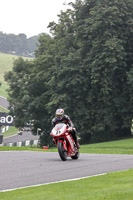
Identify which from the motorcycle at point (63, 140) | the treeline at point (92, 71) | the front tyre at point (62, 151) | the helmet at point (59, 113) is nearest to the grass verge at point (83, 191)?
the front tyre at point (62, 151)

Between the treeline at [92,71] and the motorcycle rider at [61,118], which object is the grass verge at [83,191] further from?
the treeline at [92,71]

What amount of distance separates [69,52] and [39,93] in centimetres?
833

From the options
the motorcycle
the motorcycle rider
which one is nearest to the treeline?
the motorcycle rider

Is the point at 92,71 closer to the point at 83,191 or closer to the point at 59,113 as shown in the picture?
the point at 59,113

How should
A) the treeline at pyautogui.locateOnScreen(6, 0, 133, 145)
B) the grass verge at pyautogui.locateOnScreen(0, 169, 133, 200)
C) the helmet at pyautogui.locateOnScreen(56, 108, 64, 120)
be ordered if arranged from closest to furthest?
the grass verge at pyautogui.locateOnScreen(0, 169, 133, 200) < the helmet at pyautogui.locateOnScreen(56, 108, 64, 120) < the treeline at pyautogui.locateOnScreen(6, 0, 133, 145)

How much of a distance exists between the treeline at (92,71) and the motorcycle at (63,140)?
77.6 ft

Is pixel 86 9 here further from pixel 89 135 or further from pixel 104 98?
pixel 89 135

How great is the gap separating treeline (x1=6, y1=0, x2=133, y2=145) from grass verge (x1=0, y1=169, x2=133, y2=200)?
30004 mm

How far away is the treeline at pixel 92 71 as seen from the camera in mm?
40281

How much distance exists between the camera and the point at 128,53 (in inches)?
1629

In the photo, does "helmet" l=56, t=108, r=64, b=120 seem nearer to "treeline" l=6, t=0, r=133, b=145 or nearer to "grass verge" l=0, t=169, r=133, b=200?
"grass verge" l=0, t=169, r=133, b=200

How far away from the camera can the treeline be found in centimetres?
4028

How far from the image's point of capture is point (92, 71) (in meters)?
40.0

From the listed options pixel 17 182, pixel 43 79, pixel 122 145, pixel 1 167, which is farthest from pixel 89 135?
pixel 17 182
